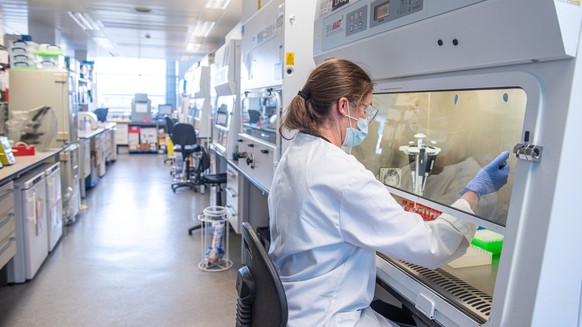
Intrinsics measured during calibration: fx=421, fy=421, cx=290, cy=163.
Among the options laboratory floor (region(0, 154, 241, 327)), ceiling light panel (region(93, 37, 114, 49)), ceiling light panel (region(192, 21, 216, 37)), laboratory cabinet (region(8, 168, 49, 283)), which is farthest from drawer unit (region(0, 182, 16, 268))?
ceiling light panel (region(93, 37, 114, 49))

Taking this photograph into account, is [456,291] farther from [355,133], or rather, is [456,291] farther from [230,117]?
[230,117]

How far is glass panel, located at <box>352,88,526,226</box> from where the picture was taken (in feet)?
3.65

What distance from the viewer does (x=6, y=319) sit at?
247cm

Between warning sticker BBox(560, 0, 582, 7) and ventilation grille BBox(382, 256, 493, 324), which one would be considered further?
ventilation grille BBox(382, 256, 493, 324)

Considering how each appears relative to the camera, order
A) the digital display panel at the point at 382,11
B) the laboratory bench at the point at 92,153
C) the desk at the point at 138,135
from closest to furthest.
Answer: the digital display panel at the point at 382,11 → the laboratory bench at the point at 92,153 → the desk at the point at 138,135

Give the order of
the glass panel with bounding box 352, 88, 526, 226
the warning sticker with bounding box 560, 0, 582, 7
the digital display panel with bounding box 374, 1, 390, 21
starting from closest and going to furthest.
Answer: the warning sticker with bounding box 560, 0, 582, 7
the glass panel with bounding box 352, 88, 526, 226
the digital display panel with bounding box 374, 1, 390, 21

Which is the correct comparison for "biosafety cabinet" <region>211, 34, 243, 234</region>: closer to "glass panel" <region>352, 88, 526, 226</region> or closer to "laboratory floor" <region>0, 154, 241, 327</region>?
"laboratory floor" <region>0, 154, 241, 327</region>

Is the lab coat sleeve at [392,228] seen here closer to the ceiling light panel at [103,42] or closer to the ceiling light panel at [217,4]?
the ceiling light panel at [217,4]

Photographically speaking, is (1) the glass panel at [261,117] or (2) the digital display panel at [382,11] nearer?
(2) the digital display panel at [382,11]

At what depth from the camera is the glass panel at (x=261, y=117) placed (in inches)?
98.8

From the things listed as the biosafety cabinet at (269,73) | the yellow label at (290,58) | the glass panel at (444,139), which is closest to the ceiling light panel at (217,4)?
the biosafety cabinet at (269,73)

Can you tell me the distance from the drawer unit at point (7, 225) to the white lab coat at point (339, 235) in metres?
2.16

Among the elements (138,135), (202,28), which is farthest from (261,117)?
(138,135)

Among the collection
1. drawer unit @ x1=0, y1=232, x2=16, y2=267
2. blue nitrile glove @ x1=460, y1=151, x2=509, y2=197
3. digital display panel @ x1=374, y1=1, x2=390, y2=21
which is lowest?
drawer unit @ x1=0, y1=232, x2=16, y2=267
